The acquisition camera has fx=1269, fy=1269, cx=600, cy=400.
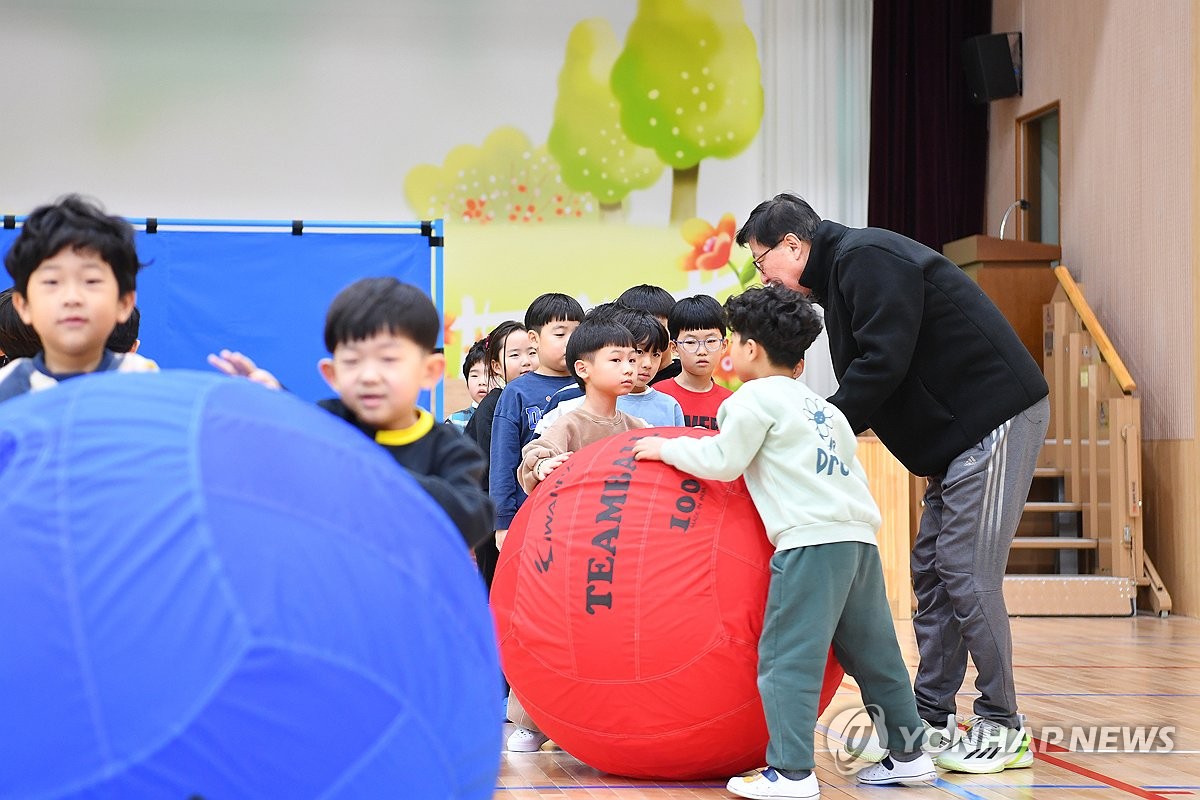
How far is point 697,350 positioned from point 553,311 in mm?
605

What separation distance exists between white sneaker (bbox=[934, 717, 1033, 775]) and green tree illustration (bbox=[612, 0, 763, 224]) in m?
7.68

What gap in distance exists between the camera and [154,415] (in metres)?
1.74

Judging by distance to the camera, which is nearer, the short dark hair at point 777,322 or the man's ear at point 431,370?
the man's ear at point 431,370

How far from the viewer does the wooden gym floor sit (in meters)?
3.41

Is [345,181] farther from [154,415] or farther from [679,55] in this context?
[154,415]

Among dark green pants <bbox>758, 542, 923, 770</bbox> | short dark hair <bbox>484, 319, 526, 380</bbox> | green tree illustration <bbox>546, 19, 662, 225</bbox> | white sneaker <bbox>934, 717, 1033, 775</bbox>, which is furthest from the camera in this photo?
green tree illustration <bbox>546, 19, 662, 225</bbox>

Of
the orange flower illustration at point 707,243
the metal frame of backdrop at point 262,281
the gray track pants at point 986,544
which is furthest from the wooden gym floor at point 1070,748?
the orange flower illustration at point 707,243

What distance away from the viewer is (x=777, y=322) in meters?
3.43

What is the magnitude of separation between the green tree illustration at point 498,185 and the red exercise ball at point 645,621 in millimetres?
7624

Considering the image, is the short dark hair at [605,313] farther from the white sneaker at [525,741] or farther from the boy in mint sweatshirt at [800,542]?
the white sneaker at [525,741]

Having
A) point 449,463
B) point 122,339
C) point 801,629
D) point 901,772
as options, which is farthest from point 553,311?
point 449,463

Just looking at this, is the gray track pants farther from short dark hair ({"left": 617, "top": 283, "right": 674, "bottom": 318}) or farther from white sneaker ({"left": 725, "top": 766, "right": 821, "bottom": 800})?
short dark hair ({"left": 617, "top": 283, "right": 674, "bottom": 318})

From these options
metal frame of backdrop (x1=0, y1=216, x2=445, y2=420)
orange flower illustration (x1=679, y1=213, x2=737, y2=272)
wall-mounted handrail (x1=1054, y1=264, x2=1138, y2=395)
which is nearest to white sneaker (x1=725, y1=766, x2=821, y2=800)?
metal frame of backdrop (x1=0, y1=216, x2=445, y2=420)

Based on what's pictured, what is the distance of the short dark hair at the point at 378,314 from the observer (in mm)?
2223
